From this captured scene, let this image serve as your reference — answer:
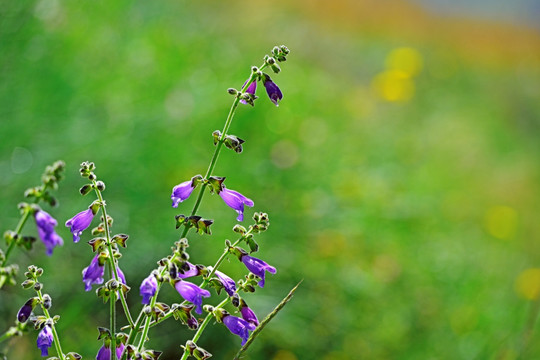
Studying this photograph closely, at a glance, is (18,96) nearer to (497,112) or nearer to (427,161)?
(427,161)

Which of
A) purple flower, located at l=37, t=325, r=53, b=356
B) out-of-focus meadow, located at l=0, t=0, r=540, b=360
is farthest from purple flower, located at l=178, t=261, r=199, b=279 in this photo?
out-of-focus meadow, located at l=0, t=0, r=540, b=360

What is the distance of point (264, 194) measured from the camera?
401cm

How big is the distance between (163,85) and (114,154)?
32.7 inches

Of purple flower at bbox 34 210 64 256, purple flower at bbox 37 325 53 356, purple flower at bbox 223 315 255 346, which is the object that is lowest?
purple flower at bbox 37 325 53 356

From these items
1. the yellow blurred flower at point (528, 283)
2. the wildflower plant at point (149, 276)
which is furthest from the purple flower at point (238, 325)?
the yellow blurred flower at point (528, 283)

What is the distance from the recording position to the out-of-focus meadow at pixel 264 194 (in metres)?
3.30

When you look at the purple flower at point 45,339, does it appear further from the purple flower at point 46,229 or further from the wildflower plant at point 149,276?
the purple flower at point 46,229

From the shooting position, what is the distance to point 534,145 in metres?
9.47

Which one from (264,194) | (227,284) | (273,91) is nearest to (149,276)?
(227,284)

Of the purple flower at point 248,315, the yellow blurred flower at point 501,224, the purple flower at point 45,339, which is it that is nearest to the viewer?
the purple flower at point 45,339

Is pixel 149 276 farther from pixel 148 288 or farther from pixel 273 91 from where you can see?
pixel 273 91

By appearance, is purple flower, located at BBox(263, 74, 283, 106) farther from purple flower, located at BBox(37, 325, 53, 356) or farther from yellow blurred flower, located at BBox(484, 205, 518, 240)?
yellow blurred flower, located at BBox(484, 205, 518, 240)

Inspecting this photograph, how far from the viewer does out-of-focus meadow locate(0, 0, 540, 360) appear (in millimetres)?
3301

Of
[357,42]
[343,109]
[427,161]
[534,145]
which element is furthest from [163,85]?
[357,42]
